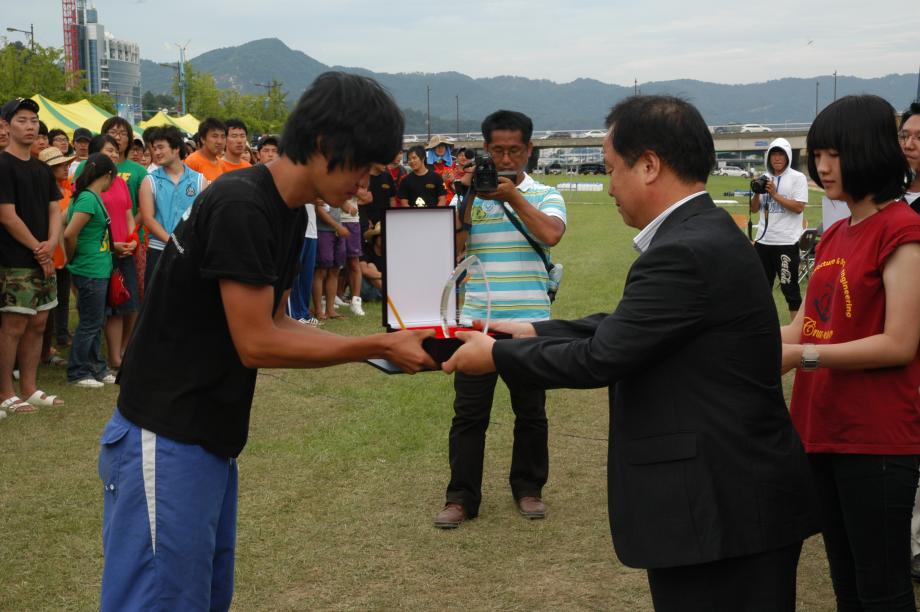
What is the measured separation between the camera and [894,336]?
296 cm

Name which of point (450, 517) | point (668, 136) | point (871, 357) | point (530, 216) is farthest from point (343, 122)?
point (450, 517)

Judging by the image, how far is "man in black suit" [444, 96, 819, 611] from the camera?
2352 millimetres

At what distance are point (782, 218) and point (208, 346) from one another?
9.10m

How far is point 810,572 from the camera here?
476 centimetres

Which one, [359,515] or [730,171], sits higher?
[730,171]

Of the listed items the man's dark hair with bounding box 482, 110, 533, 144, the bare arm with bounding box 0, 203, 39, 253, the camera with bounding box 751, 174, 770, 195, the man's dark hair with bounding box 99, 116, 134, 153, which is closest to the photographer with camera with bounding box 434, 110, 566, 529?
the man's dark hair with bounding box 482, 110, 533, 144

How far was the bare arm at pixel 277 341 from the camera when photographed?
2471 millimetres

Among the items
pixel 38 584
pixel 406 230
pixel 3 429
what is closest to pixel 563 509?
pixel 406 230

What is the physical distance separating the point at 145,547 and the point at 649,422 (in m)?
1.45

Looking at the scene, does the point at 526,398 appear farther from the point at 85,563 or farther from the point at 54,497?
the point at 54,497

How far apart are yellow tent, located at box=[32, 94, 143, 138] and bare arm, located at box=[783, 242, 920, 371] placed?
19.0m

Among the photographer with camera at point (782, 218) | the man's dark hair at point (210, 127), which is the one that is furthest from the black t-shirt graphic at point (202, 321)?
the photographer with camera at point (782, 218)

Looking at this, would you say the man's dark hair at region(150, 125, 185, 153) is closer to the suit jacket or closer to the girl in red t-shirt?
the girl in red t-shirt

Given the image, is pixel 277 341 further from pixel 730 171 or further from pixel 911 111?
pixel 730 171
